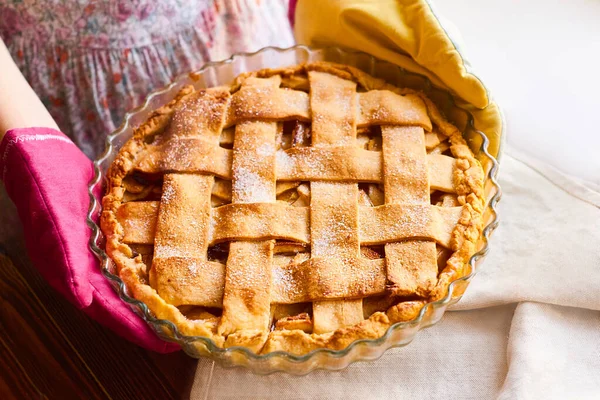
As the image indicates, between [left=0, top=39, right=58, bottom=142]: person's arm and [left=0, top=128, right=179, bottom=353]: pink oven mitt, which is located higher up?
[left=0, top=39, right=58, bottom=142]: person's arm

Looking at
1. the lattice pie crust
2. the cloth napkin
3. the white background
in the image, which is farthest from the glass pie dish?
the white background

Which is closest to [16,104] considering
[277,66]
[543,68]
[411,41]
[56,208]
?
[56,208]

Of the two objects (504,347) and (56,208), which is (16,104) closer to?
(56,208)

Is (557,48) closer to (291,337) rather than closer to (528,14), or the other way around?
(528,14)

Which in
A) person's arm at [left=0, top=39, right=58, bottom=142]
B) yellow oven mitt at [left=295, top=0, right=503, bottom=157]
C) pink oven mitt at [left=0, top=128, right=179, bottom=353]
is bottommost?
pink oven mitt at [left=0, top=128, right=179, bottom=353]

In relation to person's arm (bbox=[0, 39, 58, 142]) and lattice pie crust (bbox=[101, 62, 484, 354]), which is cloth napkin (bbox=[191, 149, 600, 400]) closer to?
lattice pie crust (bbox=[101, 62, 484, 354])

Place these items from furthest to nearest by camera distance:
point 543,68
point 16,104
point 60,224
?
point 543,68 < point 16,104 < point 60,224
